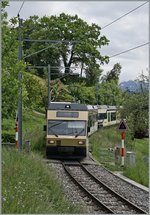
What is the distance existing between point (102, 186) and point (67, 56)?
34774 mm

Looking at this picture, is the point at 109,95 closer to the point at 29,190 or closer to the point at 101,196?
the point at 101,196

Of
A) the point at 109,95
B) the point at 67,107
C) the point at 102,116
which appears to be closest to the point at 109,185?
the point at 67,107

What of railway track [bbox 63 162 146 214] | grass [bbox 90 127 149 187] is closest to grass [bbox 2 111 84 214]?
railway track [bbox 63 162 146 214]

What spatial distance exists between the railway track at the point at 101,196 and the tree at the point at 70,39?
24781 mm

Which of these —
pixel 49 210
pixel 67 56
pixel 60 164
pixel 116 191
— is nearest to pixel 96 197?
pixel 116 191

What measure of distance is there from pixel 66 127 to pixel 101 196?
1058 cm

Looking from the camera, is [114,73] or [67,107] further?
[114,73]

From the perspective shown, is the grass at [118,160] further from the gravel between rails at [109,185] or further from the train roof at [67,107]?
the train roof at [67,107]

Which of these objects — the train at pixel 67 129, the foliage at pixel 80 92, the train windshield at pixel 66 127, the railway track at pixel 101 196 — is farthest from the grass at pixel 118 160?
the foliage at pixel 80 92

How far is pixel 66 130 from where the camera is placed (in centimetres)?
2741

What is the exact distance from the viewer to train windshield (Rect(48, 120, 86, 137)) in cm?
2738

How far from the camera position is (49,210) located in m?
9.88

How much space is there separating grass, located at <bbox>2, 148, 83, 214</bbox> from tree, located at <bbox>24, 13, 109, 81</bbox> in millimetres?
30314

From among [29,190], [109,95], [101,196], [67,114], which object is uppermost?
[109,95]
